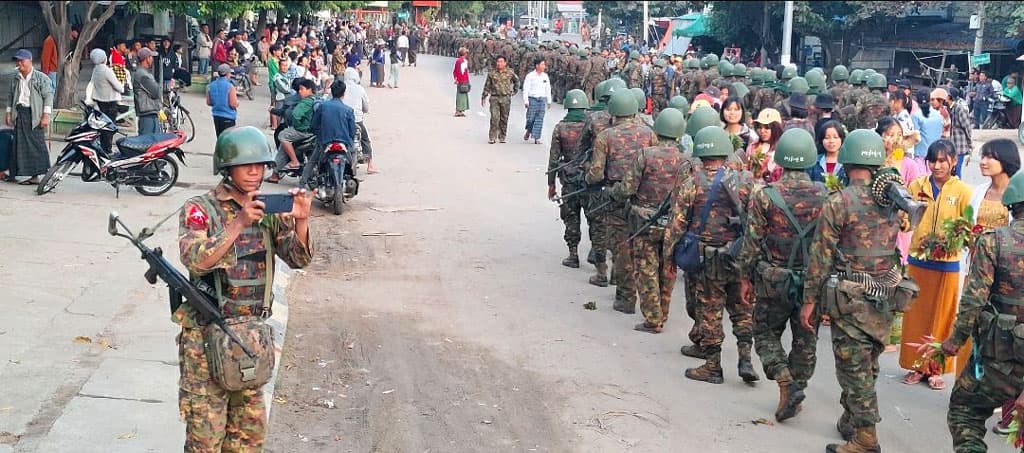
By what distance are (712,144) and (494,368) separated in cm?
213

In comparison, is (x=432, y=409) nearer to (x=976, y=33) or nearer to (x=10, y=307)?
(x=10, y=307)

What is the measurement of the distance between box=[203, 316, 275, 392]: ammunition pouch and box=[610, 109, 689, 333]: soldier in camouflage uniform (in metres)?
4.48

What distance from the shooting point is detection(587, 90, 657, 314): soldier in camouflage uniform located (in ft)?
32.9

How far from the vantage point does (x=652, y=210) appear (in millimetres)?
9062

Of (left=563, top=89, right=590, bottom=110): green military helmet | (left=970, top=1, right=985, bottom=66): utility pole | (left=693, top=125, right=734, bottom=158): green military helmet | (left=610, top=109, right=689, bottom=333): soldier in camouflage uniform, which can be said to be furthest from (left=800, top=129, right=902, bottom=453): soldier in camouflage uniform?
(left=970, top=1, right=985, bottom=66): utility pole

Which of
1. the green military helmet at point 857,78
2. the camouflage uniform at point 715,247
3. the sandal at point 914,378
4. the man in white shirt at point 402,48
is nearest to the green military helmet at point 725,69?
the green military helmet at point 857,78

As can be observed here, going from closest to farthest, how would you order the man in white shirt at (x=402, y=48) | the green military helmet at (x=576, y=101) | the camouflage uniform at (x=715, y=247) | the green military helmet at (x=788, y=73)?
the camouflage uniform at (x=715, y=247) < the green military helmet at (x=576, y=101) < the green military helmet at (x=788, y=73) < the man in white shirt at (x=402, y=48)

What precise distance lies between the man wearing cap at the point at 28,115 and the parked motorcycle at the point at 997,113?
20443mm

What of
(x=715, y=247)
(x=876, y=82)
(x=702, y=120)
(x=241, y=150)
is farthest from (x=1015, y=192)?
(x=876, y=82)

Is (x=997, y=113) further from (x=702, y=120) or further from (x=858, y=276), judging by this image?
(x=858, y=276)

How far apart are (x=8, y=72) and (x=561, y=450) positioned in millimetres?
27142

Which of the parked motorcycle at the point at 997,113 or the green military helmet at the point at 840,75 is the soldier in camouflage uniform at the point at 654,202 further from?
the parked motorcycle at the point at 997,113

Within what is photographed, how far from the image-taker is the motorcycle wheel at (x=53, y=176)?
13484 mm

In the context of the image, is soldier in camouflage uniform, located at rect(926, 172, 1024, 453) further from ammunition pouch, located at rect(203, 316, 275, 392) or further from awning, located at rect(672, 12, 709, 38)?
awning, located at rect(672, 12, 709, 38)
